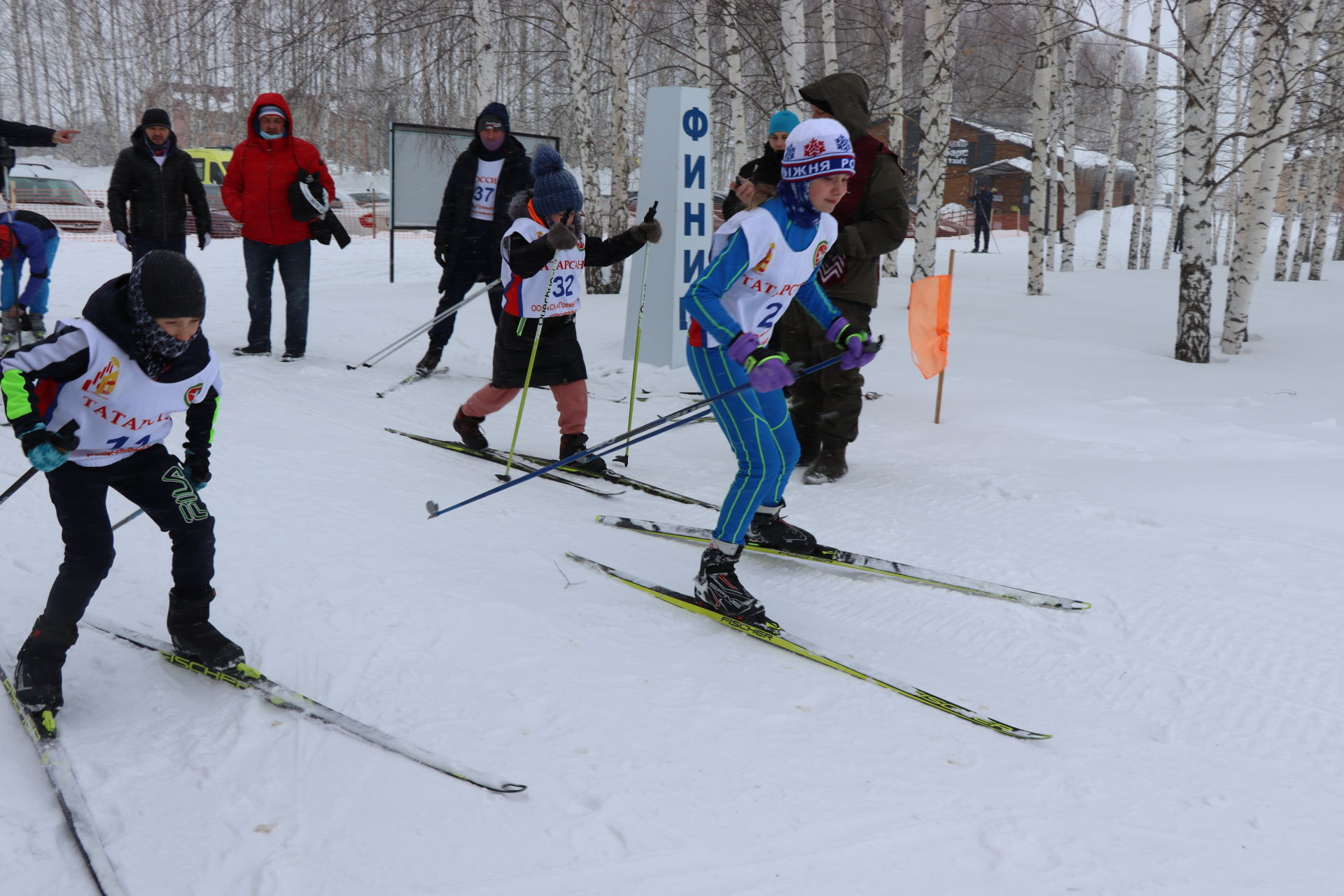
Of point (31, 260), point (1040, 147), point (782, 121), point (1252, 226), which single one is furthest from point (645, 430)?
point (1040, 147)

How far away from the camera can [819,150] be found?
129 inches

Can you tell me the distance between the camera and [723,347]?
349cm

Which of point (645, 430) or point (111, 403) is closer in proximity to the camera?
point (111, 403)

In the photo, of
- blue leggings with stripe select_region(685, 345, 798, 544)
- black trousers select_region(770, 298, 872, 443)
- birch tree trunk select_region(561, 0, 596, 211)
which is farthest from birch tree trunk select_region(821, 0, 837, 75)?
blue leggings with stripe select_region(685, 345, 798, 544)

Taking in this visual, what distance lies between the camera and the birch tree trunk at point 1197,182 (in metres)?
8.27

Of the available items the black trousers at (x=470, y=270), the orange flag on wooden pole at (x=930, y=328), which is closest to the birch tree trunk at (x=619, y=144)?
the black trousers at (x=470, y=270)

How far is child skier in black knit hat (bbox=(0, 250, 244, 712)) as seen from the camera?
2.37 m

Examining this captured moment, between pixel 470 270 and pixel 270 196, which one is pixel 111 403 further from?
pixel 270 196

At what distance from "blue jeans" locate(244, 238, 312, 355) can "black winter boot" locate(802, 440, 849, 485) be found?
4.35 metres

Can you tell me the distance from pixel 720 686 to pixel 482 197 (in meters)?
5.32

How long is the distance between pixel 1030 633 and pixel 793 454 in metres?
1.09

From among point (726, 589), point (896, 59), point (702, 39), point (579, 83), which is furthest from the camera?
point (896, 59)

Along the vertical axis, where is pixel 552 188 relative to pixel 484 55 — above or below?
below

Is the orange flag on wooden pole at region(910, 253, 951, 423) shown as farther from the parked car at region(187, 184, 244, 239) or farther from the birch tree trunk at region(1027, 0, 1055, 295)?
the parked car at region(187, 184, 244, 239)
